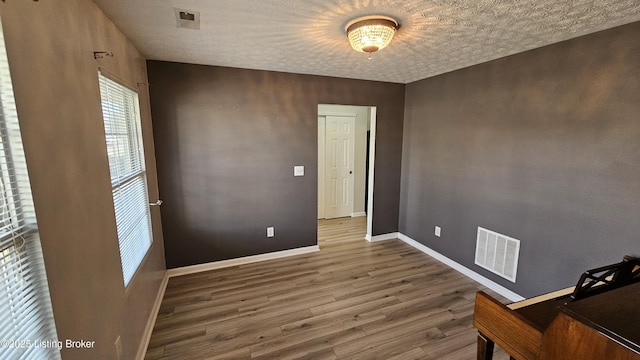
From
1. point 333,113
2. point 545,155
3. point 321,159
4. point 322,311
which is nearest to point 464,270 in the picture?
point 545,155

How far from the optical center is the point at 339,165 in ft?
16.7

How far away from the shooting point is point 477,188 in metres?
2.90

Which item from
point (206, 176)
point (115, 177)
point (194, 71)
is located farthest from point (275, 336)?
point (194, 71)

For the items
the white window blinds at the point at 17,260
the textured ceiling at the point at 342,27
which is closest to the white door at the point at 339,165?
the textured ceiling at the point at 342,27

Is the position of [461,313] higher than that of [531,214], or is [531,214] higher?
[531,214]

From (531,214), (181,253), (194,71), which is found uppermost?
(194,71)

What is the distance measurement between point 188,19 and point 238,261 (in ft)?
8.50

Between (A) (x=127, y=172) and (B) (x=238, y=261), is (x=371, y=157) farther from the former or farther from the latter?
(A) (x=127, y=172)

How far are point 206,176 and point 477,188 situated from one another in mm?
3037

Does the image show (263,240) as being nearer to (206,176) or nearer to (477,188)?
(206,176)

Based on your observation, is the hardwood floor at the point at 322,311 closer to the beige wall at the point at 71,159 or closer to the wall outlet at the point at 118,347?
the wall outlet at the point at 118,347

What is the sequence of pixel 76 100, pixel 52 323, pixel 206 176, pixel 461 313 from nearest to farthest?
1. pixel 52 323
2. pixel 76 100
3. pixel 461 313
4. pixel 206 176

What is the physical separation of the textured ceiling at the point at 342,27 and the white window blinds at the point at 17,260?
113 cm

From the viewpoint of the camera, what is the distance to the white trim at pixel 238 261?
306 cm
